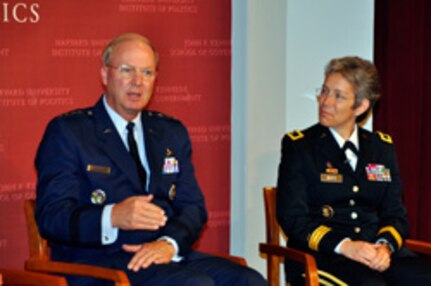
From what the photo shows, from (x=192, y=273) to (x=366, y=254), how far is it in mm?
826

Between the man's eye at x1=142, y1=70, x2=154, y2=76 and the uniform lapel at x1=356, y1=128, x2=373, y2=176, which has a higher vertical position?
the man's eye at x1=142, y1=70, x2=154, y2=76

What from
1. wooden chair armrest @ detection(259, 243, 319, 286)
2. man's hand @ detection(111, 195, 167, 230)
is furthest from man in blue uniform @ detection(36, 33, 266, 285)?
wooden chair armrest @ detection(259, 243, 319, 286)

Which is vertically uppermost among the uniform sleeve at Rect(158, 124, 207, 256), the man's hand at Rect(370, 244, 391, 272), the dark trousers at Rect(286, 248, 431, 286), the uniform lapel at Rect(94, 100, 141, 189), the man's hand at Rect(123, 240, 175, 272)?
the uniform lapel at Rect(94, 100, 141, 189)

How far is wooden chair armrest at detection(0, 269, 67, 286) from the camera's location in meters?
2.89

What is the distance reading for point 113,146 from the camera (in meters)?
3.35

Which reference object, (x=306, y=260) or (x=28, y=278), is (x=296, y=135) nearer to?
(x=306, y=260)

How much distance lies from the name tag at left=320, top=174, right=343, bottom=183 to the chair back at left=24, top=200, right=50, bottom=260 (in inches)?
49.8

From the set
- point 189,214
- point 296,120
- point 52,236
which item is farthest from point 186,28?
point 52,236

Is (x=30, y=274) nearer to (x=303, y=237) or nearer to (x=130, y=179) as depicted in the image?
(x=130, y=179)

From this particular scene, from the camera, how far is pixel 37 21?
4.10 metres

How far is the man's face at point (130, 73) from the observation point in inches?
133

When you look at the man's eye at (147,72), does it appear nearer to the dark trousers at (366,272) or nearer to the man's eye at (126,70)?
the man's eye at (126,70)

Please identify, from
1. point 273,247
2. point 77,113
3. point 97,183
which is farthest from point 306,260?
point 77,113

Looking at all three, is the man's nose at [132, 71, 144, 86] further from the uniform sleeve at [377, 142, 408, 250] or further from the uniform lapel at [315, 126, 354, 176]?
the uniform sleeve at [377, 142, 408, 250]
